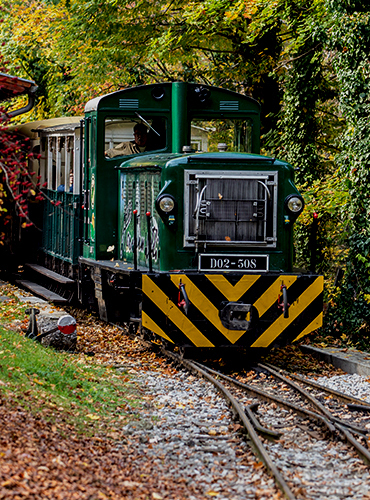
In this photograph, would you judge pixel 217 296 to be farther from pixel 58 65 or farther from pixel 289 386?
pixel 58 65

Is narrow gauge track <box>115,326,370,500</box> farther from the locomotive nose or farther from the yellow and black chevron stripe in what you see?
the locomotive nose

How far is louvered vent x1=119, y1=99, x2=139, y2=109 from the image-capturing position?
991 centimetres

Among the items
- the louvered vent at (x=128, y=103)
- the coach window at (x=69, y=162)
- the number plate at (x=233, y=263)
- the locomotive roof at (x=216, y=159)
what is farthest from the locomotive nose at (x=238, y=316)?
the coach window at (x=69, y=162)

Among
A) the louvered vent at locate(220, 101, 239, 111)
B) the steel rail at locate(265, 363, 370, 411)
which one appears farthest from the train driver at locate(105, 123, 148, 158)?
the steel rail at locate(265, 363, 370, 411)

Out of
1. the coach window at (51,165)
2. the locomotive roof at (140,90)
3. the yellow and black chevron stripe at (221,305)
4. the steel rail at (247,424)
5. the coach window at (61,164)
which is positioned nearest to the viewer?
the steel rail at (247,424)

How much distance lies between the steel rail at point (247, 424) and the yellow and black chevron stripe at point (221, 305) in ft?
1.16

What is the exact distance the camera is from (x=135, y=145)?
403 inches

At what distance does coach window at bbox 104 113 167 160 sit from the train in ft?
0.05

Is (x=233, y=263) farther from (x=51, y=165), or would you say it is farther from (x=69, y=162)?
(x=51, y=165)

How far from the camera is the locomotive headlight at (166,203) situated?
334 inches

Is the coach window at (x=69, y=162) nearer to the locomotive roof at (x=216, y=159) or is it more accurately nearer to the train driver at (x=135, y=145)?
the train driver at (x=135, y=145)

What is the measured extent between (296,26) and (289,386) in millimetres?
8630

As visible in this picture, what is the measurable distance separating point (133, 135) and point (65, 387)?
439 cm

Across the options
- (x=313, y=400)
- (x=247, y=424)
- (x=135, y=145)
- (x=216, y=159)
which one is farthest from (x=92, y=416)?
(x=135, y=145)
